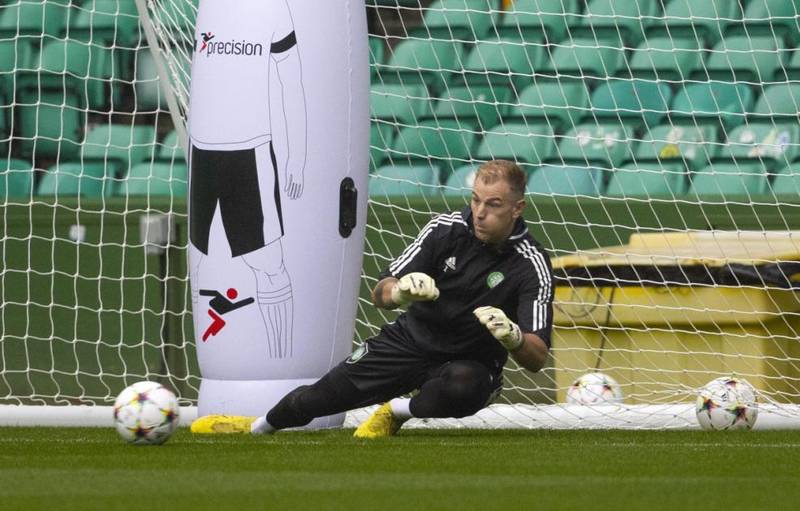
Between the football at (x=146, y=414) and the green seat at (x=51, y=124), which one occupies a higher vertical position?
the green seat at (x=51, y=124)

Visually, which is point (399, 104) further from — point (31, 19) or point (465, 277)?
point (465, 277)

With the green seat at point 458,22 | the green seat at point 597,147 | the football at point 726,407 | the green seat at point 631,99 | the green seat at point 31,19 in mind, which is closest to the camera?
the football at point 726,407

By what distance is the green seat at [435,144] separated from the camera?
29.3 ft

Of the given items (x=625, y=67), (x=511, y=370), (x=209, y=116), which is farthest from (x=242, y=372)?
(x=625, y=67)

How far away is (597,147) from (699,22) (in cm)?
103

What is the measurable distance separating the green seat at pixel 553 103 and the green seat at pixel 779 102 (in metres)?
0.98

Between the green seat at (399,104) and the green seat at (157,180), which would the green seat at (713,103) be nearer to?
the green seat at (399,104)

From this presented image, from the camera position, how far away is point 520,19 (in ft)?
31.3

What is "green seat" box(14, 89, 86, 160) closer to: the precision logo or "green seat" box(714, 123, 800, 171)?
the precision logo

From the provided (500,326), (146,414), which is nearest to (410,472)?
(500,326)

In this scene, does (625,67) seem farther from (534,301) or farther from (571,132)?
(534,301)

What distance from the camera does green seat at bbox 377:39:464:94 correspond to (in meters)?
9.40

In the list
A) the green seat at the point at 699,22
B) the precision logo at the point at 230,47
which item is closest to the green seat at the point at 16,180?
the precision logo at the point at 230,47

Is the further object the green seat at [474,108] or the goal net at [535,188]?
the green seat at [474,108]
